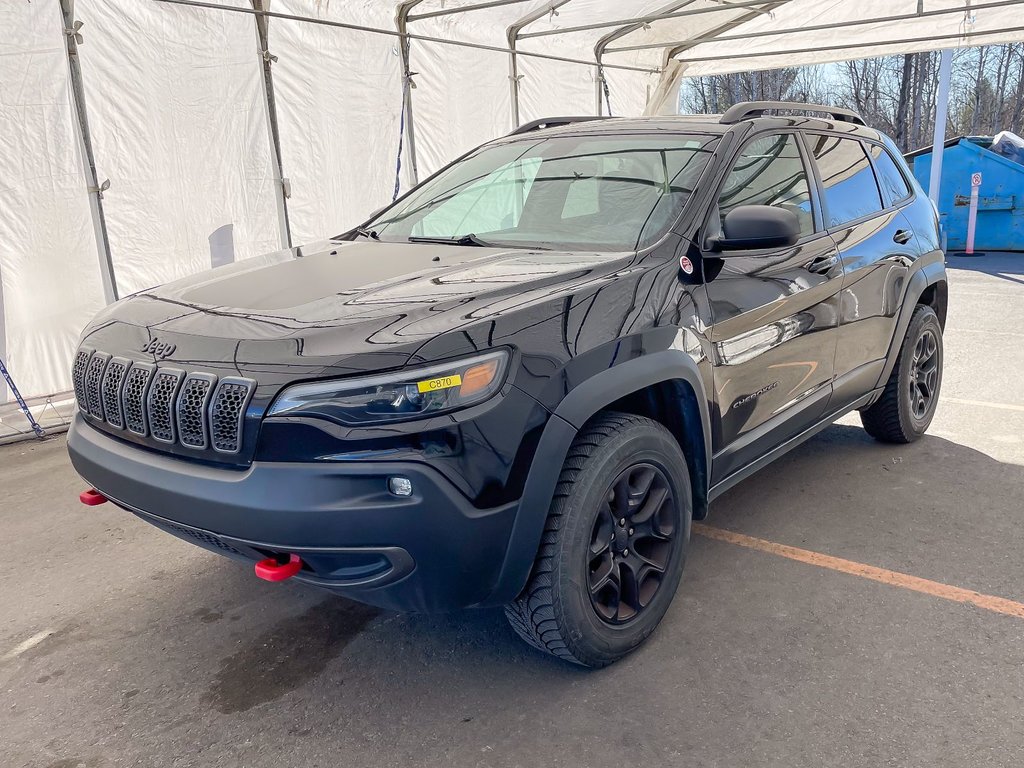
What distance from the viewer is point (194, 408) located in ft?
7.36

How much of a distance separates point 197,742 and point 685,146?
262cm

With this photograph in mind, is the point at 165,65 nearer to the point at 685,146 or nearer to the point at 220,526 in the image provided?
the point at 685,146

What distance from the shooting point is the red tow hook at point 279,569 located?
7.18ft

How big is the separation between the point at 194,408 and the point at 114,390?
43 cm

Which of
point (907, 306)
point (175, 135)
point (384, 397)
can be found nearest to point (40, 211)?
point (175, 135)

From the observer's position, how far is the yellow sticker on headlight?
2.09 m

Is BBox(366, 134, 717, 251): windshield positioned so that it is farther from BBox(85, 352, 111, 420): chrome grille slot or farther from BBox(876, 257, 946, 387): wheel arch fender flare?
BBox(876, 257, 946, 387): wheel arch fender flare

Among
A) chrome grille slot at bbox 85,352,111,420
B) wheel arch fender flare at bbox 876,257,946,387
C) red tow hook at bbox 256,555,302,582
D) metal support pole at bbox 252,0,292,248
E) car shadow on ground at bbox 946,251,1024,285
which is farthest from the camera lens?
car shadow on ground at bbox 946,251,1024,285

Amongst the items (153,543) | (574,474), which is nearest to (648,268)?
(574,474)

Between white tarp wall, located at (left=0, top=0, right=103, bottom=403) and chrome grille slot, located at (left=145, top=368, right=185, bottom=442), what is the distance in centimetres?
411

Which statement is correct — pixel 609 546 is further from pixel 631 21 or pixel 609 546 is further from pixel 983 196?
pixel 983 196

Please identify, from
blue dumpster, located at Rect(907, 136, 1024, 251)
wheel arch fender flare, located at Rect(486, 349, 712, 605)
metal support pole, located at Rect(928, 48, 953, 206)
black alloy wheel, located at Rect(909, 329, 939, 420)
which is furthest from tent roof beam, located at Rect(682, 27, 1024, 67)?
wheel arch fender flare, located at Rect(486, 349, 712, 605)

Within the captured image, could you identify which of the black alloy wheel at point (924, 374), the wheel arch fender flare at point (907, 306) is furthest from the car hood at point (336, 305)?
the black alloy wheel at point (924, 374)

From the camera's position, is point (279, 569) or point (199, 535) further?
point (199, 535)
